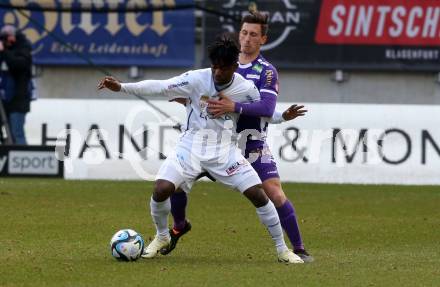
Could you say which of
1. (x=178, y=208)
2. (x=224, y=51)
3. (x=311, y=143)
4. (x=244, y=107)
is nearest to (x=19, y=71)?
(x=311, y=143)

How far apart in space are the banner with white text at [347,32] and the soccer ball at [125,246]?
1561cm

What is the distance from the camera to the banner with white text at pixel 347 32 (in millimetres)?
26594

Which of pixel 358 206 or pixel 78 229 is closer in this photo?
pixel 78 229

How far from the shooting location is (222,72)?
35.7 feet

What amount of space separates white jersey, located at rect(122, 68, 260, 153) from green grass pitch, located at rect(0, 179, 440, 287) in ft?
3.68

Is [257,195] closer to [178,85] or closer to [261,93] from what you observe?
[261,93]

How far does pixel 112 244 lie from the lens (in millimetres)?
11234

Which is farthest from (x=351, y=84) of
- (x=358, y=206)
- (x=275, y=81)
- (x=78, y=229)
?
(x=275, y=81)

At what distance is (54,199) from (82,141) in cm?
376

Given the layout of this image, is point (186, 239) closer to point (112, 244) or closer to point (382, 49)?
point (112, 244)

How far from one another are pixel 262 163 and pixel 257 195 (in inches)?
23.3

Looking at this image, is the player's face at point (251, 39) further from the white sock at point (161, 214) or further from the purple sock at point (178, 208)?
the white sock at point (161, 214)

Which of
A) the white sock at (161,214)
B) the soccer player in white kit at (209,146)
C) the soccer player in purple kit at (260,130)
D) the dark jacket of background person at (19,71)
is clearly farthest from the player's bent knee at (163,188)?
the dark jacket of background person at (19,71)

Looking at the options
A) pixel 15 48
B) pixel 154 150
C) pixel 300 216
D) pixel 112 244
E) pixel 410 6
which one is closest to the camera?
pixel 112 244
